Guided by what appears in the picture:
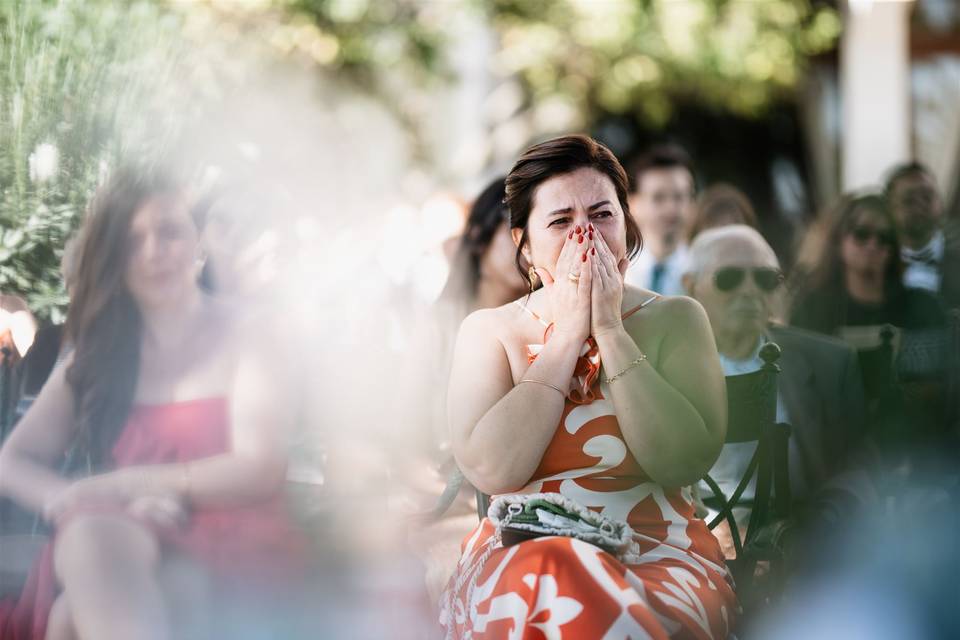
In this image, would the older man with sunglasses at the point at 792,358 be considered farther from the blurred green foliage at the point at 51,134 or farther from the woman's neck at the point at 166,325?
the blurred green foliage at the point at 51,134

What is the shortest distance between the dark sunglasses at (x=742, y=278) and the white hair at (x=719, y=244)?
70 mm

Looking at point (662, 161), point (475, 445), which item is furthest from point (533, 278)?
point (662, 161)

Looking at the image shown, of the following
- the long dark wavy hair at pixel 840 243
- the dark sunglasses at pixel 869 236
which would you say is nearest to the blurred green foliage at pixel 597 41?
the long dark wavy hair at pixel 840 243

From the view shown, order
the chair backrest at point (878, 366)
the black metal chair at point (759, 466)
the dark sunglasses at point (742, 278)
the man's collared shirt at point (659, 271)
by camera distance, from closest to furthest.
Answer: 1. the black metal chair at point (759, 466)
2. the dark sunglasses at point (742, 278)
3. the chair backrest at point (878, 366)
4. the man's collared shirt at point (659, 271)

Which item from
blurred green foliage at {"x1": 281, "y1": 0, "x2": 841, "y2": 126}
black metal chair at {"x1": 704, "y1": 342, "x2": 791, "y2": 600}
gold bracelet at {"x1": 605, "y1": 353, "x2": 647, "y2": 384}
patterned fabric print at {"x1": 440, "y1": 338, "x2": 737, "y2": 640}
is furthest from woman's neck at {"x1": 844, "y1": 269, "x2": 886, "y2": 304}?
blurred green foliage at {"x1": 281, "y1": 0, "x2": 841, "y2": 126}

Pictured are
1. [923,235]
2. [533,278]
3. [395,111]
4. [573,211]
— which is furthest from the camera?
[395,111]

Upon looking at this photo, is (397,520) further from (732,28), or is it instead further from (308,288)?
(732,28)

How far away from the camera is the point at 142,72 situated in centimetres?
234

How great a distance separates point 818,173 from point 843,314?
7627mm

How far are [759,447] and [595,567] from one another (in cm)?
74

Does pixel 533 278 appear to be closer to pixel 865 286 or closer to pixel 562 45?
pixel 865 286

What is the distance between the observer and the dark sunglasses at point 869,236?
124 inches

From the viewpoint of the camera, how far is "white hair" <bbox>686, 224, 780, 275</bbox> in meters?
2.69

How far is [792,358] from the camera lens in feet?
8.43
